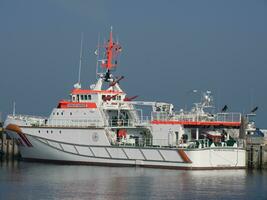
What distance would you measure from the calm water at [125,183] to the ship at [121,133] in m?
0.95

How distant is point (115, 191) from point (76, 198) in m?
2.64

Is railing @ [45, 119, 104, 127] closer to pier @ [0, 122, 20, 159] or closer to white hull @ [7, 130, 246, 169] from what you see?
white hull @ [7, 130, 246, 169]

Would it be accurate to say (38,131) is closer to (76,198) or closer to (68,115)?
(68,115)

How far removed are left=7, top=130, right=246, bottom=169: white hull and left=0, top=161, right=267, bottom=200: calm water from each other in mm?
749

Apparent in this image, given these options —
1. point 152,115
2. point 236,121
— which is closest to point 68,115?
point 152,115

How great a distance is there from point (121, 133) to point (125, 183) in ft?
28.6

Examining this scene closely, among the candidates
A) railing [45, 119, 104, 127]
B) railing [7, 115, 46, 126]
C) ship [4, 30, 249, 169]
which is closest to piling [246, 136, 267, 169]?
ship [4, 30, 249, 169]

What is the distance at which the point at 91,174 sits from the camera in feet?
129

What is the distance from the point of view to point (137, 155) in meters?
42.5

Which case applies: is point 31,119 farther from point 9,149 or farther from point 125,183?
point 125,183

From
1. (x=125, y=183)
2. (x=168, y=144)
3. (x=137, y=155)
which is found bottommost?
(x=125, y=183)

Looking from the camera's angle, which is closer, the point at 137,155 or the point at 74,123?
the point at 137,155

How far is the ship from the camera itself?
4169cm

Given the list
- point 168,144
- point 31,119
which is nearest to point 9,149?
point 31,119
